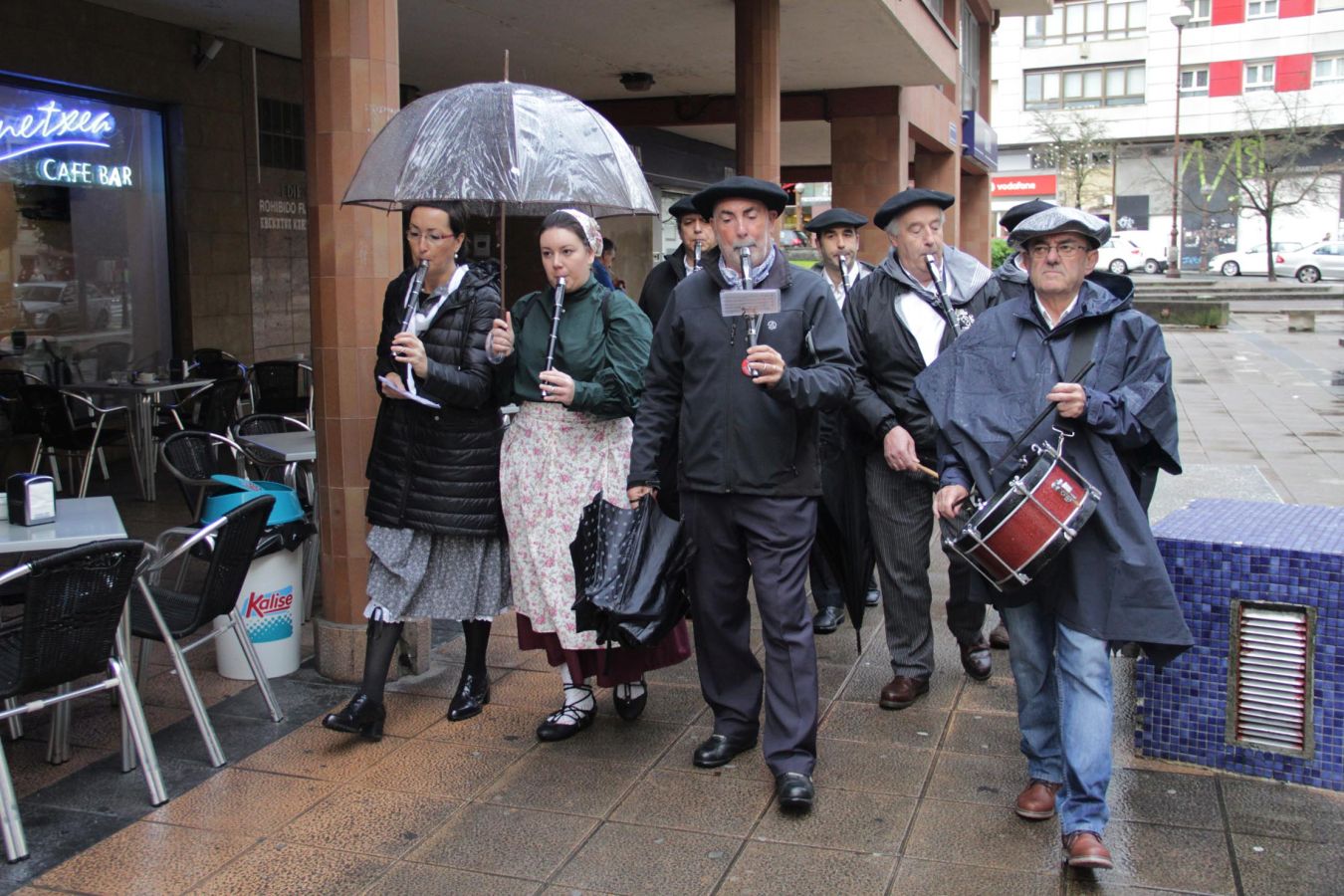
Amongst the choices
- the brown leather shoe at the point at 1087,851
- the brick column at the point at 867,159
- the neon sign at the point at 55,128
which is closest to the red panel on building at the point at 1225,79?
the brick column at the point at 867,159

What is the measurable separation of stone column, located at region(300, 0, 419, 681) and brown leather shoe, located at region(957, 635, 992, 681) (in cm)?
253

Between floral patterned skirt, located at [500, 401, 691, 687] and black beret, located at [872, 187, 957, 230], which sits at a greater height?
black beret, located at [872, 187, 957, 230]

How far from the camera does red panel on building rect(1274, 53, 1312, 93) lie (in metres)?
53.4

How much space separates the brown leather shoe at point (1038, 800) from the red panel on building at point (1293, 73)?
187 feet

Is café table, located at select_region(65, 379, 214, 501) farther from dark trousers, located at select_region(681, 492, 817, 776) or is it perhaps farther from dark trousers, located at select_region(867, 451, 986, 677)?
dark trousers, located at select_region(681, 492, 817, 776)

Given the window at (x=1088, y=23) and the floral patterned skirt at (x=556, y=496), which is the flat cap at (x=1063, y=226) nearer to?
the floral patterned skirt at (x=556, y=496)

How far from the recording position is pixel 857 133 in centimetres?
1602

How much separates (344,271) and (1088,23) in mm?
58992

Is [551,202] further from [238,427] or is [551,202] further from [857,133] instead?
[857,133]

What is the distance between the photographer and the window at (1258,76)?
179 ft

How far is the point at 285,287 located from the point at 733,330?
940 centimetres

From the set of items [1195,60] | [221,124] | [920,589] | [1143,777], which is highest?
[1195,60]

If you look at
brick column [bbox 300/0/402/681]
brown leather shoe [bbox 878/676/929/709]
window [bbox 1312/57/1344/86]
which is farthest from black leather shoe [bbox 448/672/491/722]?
window [bbox 1312/57/1344/86]

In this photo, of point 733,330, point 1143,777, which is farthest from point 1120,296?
point 1143,777
